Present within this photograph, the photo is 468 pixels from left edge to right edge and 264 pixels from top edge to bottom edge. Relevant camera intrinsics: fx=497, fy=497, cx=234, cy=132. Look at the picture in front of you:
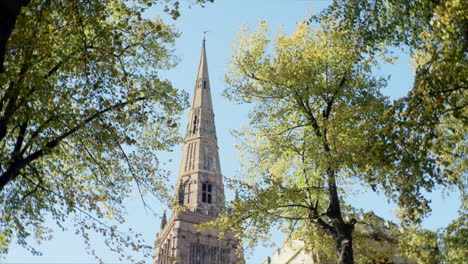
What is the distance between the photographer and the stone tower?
214 feet

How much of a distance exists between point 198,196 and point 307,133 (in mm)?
52773

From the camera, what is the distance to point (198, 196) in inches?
2751

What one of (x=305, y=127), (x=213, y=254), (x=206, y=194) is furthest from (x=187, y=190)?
(x=305, y=127)

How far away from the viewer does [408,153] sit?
10.5 meters

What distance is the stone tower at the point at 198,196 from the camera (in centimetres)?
6512

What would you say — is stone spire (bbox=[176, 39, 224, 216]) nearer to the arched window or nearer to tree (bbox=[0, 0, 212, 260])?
Answer: the arched window

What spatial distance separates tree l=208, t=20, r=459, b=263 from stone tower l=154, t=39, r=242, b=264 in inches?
1673

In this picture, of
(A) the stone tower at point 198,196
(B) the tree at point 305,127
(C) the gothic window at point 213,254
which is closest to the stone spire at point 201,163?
(A) the stone tower at point 198,196

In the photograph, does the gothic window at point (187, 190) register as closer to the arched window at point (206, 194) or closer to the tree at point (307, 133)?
the arched window at point (206, 194)

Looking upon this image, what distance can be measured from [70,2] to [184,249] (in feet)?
183

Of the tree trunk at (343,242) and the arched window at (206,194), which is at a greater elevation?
the arched window at (206,194)

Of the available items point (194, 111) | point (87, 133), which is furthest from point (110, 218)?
point (194, 111)

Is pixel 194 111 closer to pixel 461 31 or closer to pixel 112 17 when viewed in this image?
pixel 112 17

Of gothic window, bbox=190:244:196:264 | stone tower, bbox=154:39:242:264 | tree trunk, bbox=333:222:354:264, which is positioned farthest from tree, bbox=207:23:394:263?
gothic window, bbox=190:244:196:264
